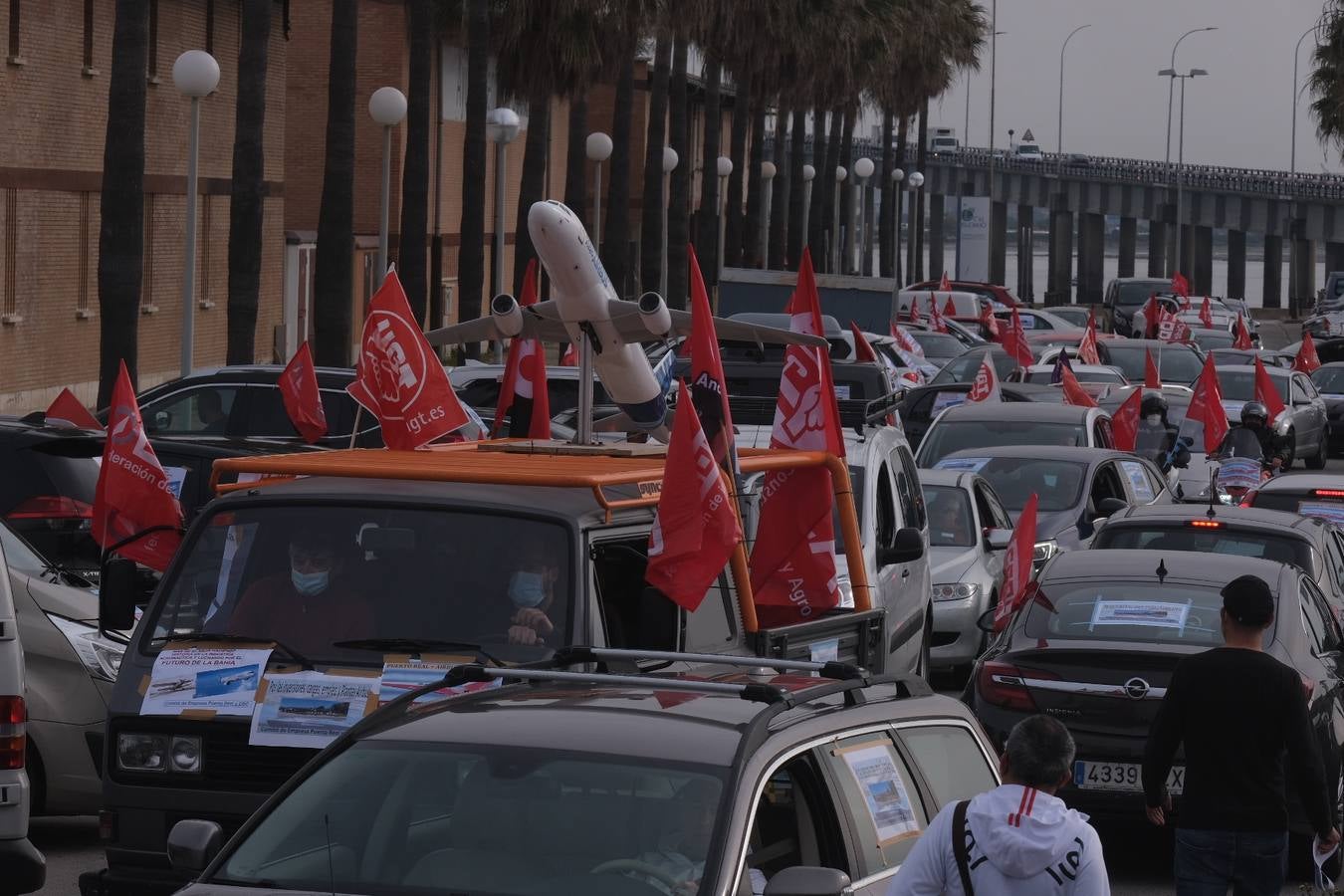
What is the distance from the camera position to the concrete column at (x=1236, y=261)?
419 ft

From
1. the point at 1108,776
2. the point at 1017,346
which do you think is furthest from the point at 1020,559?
the point at 1017,346

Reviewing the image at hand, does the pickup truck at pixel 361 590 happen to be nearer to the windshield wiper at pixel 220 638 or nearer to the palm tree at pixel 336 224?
the windshield wiper at pixel 220 638

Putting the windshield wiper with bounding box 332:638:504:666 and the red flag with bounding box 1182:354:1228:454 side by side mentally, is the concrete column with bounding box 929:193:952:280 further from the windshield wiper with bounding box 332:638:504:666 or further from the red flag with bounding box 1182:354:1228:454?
the windshield wiper with bounding box 332:638:504:666

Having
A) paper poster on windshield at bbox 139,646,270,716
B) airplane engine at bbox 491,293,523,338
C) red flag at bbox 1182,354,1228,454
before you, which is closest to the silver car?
airplane engine at bbox 491,293,523,338

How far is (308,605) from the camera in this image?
306 inches

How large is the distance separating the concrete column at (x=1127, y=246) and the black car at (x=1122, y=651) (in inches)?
4926

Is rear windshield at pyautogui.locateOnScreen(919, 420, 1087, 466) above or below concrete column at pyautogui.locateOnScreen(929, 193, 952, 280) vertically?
below

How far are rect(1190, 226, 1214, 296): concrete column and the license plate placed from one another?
396 ft

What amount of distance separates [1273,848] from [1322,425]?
2850cm

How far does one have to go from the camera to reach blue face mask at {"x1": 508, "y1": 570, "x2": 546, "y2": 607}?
768 cm

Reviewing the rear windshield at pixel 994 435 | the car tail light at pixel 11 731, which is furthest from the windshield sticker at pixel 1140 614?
the rear windshield at pixel 994 435

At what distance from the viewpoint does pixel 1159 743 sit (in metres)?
7.45

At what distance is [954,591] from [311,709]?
29.8 feet

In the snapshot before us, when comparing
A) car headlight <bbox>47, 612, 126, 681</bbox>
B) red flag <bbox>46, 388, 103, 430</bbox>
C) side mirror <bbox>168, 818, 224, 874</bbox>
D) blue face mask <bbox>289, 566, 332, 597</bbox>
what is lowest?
car headlight <bbox>47, 612, 126, 681</bbox>
